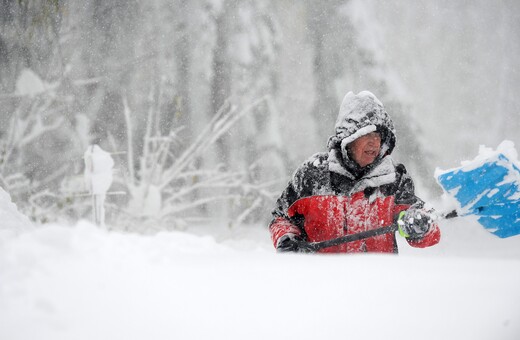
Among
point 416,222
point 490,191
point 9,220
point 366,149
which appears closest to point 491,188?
point 490,191

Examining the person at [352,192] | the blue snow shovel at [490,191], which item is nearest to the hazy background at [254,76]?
the person at [352,192]

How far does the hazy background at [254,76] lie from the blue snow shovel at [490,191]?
24.7 ft

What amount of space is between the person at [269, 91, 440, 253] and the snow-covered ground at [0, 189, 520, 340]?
4.54 ft

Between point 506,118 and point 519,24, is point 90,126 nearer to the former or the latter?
point 506,118

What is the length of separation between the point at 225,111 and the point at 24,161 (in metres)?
4.10

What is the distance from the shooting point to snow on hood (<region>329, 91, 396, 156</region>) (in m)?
2.41

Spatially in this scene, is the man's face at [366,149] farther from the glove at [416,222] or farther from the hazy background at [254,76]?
the hazy background at [254,76]

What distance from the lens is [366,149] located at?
241cm

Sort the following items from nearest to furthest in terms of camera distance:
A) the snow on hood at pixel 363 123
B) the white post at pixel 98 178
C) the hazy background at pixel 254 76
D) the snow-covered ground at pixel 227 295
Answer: the snow-covered ground at pixel 227 295 < the snow on hood at pixel 363 123 < the white post at pixel 98 178 < the hazy background at pixel 254 76

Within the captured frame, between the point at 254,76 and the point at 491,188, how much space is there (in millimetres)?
8863

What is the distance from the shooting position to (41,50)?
9406 mm

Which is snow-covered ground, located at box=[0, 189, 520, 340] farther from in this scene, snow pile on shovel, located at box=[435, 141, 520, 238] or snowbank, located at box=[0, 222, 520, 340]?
snow pile on shovel, located at box=[435, 141, 520, 238]

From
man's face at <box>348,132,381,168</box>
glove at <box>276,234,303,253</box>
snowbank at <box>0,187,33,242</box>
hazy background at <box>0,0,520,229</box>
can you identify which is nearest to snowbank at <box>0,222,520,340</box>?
snowbank at <box>0,187,33,242</box>

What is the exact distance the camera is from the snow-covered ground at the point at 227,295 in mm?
697
